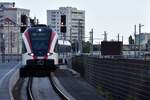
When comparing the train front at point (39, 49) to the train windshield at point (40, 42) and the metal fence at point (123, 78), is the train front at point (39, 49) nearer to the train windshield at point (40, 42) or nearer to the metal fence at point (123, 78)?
the train windshield at point (40, 42)

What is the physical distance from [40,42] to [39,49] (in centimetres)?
69

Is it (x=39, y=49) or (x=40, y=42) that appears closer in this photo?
(x=39, y=49)

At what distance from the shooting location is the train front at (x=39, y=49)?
1720 inches

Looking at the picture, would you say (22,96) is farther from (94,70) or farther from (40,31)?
(40,31)

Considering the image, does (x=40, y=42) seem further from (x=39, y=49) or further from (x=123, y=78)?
(x=123, y=78)

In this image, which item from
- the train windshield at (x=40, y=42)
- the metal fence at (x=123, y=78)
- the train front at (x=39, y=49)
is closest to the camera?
the metal fence at (x=123, y=78)

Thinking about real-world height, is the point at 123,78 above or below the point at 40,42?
below

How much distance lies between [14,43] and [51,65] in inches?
6061

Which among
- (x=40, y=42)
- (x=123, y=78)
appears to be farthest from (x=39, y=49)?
(x=123, y=78)

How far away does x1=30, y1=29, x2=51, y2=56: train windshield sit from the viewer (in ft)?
144

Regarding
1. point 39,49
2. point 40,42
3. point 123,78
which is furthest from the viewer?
point 40,42

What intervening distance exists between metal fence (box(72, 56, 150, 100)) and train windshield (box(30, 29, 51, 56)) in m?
6.55

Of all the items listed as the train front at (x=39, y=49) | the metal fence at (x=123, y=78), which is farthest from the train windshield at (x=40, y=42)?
the metal fence at (x=123, y=78)

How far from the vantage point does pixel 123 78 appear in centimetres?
2656
